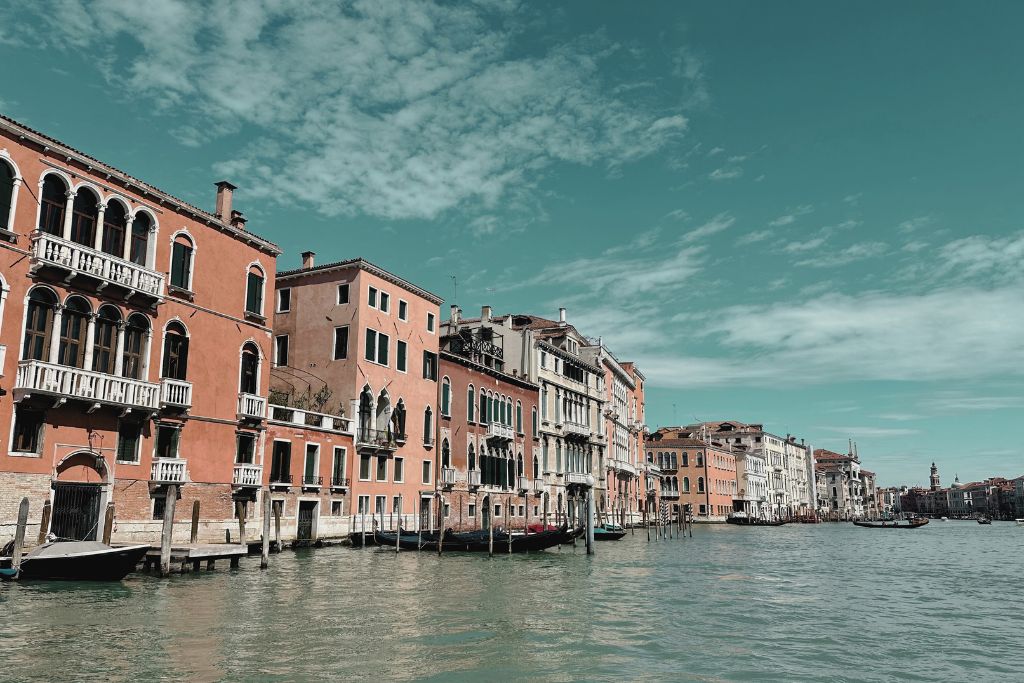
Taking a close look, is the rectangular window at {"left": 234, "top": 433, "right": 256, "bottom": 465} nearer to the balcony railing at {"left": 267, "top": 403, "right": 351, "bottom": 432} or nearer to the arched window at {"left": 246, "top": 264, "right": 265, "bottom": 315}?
the balcony railing at {"left": 267, "top": 403, "right": 351, "bottom": 432}

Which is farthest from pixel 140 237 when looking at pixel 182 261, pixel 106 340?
pixel 106 340

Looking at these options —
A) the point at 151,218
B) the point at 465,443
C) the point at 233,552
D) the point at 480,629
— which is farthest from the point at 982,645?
the point at 465,443

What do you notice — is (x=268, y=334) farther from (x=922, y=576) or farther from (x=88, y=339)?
(x=922, y=576)

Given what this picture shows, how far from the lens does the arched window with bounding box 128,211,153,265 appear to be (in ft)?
64.5

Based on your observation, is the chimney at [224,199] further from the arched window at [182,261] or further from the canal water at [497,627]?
the canal water at [497,627]

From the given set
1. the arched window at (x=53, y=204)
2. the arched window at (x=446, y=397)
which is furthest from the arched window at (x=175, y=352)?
the arched window at (x=446, y=397)

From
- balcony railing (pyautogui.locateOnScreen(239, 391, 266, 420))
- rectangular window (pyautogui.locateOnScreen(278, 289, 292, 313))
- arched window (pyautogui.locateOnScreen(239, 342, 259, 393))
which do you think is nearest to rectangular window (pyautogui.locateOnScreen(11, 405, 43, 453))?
balcony railing (pyautogui.locateOnScreen(239, 391, 266, 420))

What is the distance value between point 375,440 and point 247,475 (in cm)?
626

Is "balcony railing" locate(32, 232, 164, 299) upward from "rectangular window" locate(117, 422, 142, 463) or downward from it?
upward

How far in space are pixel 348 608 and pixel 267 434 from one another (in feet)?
36.6

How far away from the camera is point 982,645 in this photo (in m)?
12.1

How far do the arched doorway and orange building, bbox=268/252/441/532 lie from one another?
8.43 metres

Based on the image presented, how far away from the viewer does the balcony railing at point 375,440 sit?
27594 millimetres

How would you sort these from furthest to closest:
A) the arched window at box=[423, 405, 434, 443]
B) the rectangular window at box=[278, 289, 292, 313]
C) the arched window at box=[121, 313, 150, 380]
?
the arched window at box=[423, 405, 434, 443]
the rectangular window at box=[278, 289, 292, 313]
the arched window at box=[121, 313, 150, 380]
